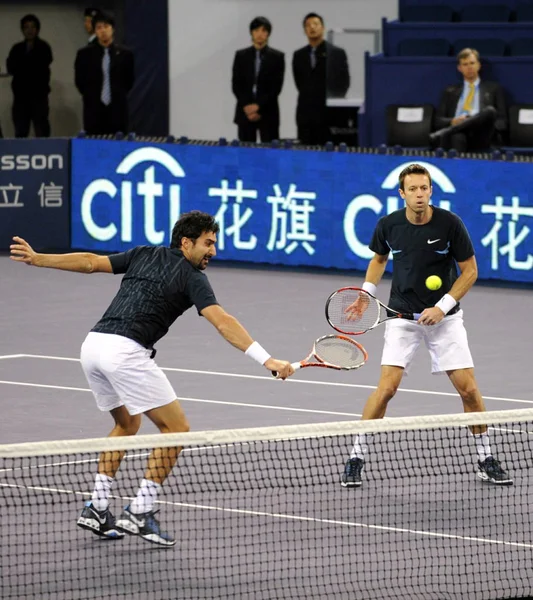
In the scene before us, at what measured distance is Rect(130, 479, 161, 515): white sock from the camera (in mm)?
8344

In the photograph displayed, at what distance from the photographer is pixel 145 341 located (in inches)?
332

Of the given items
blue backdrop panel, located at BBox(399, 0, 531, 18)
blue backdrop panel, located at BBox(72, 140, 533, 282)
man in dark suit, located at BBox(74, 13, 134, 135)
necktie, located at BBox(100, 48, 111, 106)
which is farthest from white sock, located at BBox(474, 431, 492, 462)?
blue backdrop panel, located at BBox(399, 0, 531, 18)

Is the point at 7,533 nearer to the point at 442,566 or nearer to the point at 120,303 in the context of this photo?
the point at 120,303

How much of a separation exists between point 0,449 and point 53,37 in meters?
21.4

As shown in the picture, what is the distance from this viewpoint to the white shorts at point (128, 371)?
8.29m

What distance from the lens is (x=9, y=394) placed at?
40.1ft

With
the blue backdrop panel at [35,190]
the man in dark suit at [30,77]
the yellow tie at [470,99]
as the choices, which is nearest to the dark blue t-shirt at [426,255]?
the yellow tie at [470,99]

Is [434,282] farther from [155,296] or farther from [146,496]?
[146,496]

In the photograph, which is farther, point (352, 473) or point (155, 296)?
point (352, 473)

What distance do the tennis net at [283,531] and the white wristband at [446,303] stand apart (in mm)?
951

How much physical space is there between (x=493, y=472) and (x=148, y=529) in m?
2.53

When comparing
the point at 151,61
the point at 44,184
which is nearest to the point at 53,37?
the point at 151,61

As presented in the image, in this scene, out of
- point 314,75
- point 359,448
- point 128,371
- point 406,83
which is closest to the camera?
point 128,371

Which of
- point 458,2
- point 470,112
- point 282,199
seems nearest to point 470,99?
point 470,112
